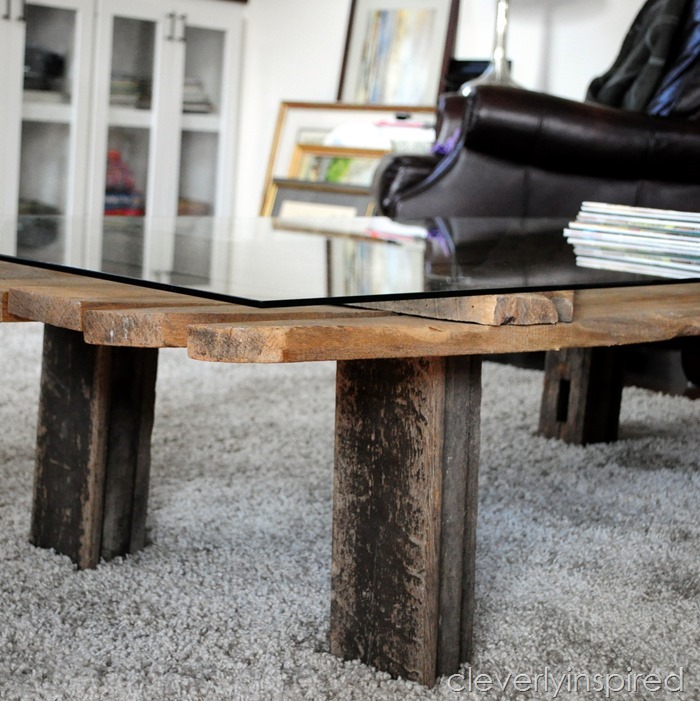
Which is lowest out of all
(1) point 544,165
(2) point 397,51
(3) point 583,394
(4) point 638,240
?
(3) point 583,394

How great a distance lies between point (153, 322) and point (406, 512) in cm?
34

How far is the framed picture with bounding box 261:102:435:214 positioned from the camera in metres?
4.36

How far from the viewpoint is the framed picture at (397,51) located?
14.7ft

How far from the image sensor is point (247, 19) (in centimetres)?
534

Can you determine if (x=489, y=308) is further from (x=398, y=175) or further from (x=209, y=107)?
(x=209, y=107)

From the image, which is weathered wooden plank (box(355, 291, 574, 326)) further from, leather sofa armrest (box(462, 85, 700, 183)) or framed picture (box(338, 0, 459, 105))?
framed picture (box(338, 0, 459, 105))

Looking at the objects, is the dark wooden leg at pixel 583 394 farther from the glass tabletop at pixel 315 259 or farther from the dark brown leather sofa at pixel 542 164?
the dark brown leather sofa at pixel 542 164

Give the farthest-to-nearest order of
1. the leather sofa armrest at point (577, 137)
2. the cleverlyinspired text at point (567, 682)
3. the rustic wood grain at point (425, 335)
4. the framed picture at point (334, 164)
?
the framed picture at point (334, 164)
the leather sofa armrest at point (577, 137)
the cleverlyinspired text at point (567, 682)
the rustic wood grain at point (425, 335)

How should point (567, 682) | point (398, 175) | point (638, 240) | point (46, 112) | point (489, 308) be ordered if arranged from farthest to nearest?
point (46, 112) → point (398, 175) → point (638, 240) → point (567, 682) → point (489, 308)

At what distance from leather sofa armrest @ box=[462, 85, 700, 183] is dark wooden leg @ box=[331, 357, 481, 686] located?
1875mm

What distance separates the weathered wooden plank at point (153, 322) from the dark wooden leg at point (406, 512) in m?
0.16

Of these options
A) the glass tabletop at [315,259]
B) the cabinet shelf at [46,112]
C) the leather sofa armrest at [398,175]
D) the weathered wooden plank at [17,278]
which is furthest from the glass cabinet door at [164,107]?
the weathered wooden plank at [17,278]

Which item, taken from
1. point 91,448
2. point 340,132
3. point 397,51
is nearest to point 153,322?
point 91,448

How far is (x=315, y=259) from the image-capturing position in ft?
4.75
